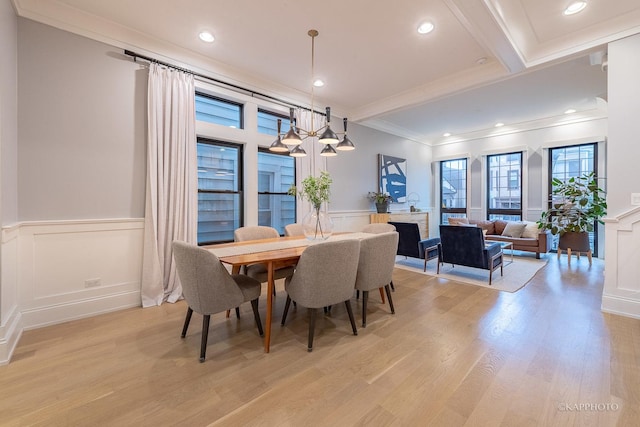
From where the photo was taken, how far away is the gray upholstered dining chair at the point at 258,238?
285 centimetres

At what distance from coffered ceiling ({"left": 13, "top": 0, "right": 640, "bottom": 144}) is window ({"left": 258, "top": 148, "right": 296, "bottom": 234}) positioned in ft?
3.41

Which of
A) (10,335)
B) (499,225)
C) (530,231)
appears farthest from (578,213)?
(10,335)

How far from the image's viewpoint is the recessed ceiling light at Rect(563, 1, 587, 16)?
2609mm

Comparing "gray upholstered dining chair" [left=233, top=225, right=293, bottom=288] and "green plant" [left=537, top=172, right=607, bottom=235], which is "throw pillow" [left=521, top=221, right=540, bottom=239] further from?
"gray upholstered dining chair" [left=233, top=225, right=293, bottom=288]

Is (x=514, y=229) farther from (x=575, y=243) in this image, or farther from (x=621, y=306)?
(x=621, y=306)

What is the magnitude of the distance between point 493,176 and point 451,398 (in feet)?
22.5

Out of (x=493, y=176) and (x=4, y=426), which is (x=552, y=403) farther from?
(x=493, y=176)

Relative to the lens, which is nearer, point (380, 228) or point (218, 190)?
point (380, 228)

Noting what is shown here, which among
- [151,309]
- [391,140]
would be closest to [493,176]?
[391,140]

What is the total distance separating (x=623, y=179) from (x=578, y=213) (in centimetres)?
297

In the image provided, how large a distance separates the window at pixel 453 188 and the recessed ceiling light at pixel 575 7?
514 cm

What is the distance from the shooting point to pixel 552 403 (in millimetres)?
1609

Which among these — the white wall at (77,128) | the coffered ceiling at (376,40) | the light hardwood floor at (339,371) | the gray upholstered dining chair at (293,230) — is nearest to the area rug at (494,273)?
the light hardwood floor at (339,371)

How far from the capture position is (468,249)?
4098mm
